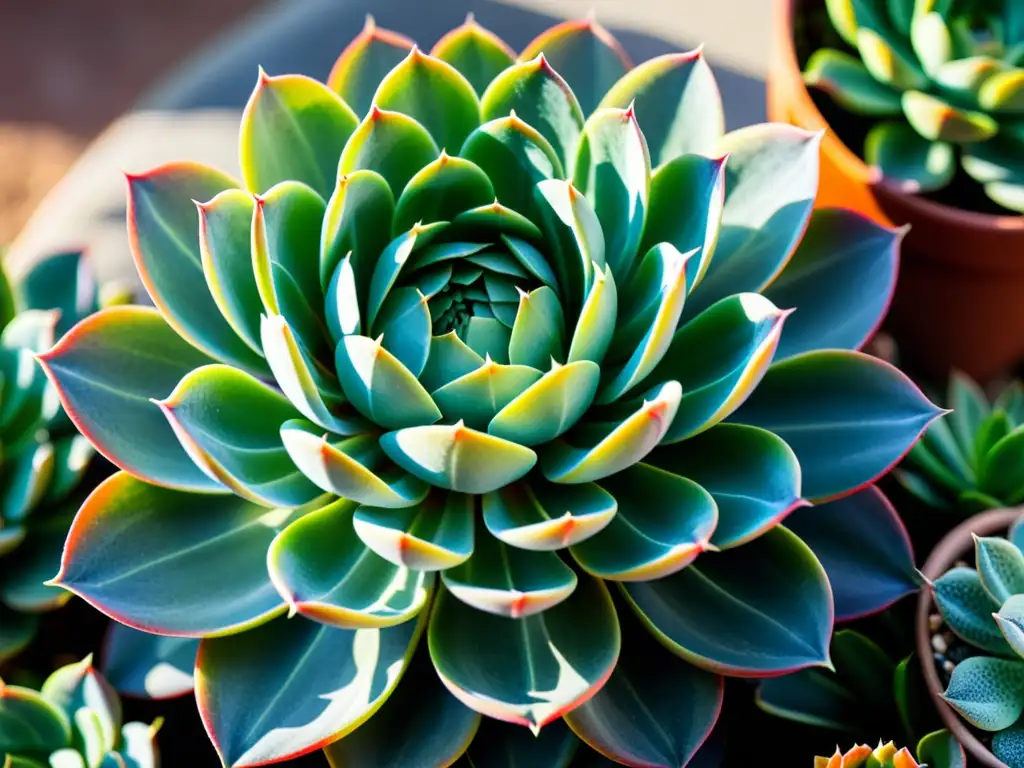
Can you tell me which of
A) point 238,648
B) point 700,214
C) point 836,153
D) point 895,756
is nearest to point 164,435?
point 238,648

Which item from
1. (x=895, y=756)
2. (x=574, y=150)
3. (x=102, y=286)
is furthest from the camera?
(x=102, y=286)

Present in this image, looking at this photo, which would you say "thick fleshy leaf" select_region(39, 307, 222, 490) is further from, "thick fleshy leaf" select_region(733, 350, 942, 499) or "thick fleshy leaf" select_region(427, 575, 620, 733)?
"thick fleshy leaf" select_region(733, 350, 942, 499)

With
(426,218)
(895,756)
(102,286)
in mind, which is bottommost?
(895,756)

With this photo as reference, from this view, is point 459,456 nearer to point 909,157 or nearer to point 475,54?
point 475,54

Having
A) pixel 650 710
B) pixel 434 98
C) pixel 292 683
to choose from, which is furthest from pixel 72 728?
pixel 434 98

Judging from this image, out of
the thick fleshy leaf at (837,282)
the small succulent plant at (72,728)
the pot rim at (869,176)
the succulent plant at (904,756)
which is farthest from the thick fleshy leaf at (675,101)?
the small succulent plant at (72,728)

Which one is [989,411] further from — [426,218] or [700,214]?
[426,218]

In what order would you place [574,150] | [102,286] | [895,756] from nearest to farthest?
[895,756], [574,150], [102,286]
